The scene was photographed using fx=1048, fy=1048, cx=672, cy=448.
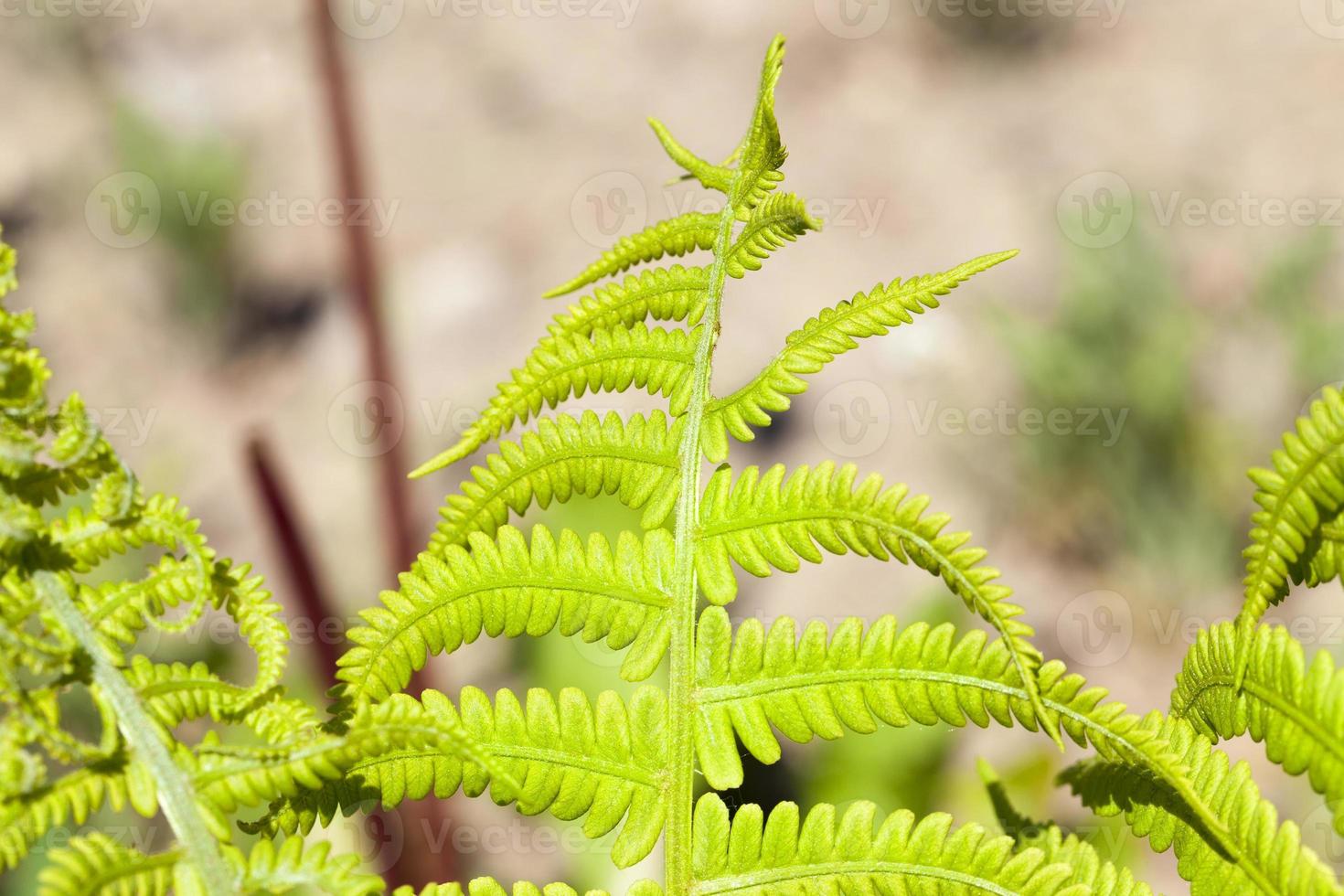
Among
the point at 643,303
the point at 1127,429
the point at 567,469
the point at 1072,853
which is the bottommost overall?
the point at 1072,853

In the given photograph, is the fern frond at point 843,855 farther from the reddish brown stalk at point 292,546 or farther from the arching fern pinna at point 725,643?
the reddish brown stalk at point 292,546

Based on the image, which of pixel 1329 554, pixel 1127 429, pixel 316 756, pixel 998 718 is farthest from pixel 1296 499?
pixel 1127 429

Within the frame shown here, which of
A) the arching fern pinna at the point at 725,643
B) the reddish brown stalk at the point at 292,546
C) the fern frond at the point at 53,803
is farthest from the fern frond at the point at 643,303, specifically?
the reddish brown stalk at the point at 292,546

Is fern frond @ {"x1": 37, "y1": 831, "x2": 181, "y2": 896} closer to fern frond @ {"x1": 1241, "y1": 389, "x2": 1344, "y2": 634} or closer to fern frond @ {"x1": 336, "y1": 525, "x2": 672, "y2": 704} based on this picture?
fern frond @ {"x1": 336, "y1": 525, "x2": 672, "y2": 704}

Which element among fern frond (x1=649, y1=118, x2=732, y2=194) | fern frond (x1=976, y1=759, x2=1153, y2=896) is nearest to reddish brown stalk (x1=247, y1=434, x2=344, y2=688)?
fern frond (x1=649, y1=118, x2=732, y2=194)

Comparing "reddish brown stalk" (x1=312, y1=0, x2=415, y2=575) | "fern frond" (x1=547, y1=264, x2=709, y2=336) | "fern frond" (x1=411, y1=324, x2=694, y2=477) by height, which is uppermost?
"reddish brown stalk" (x1=312, y1=0, x2=415, y2=575)

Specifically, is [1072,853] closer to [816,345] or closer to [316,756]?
[816,345]
